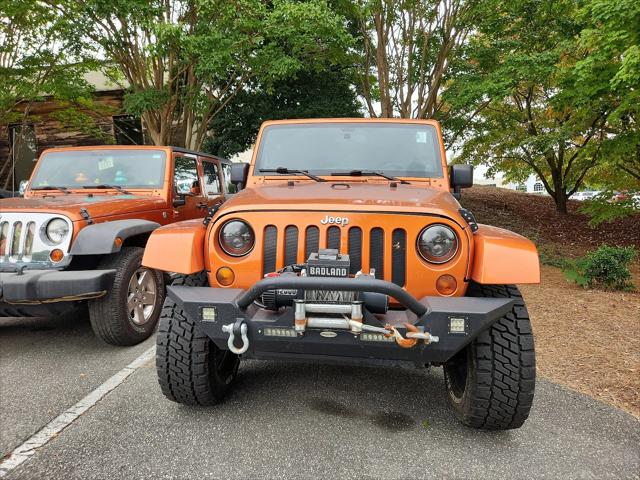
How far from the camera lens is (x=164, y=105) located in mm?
10281

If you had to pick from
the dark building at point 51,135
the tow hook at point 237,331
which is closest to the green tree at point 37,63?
the dark building at point 51,135

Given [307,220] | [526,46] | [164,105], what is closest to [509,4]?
[526,46]

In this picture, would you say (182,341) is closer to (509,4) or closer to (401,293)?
(401,293)

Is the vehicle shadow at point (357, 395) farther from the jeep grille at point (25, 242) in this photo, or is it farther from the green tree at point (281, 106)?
the green tree at point (281, 106)

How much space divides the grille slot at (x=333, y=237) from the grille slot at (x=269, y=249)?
0.93 feet

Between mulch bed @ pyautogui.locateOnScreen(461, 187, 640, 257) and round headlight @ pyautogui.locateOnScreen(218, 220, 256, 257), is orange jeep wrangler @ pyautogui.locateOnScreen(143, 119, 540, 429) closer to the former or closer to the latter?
round headlight @ pyautogui.locateOnScreen(218, 220, 256, 257)

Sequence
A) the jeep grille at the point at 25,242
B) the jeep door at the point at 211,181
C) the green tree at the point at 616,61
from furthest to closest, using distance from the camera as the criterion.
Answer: the jeep door at the point at 211,181
the green tree at the point at 616,61
the jeep grille at the point at 25,242

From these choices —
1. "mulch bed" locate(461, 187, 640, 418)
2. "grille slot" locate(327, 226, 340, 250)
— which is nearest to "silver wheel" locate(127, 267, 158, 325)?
"grille slot" locate(327, 226, 340, 250)

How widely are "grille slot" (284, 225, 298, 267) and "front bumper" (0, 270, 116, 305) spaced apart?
176 centimetres

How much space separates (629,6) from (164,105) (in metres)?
9.02

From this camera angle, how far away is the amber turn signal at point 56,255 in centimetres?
333

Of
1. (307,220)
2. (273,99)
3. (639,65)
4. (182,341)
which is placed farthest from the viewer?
(273,99)

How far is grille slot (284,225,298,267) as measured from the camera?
231 centimetres

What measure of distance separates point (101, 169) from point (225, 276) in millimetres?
3245
